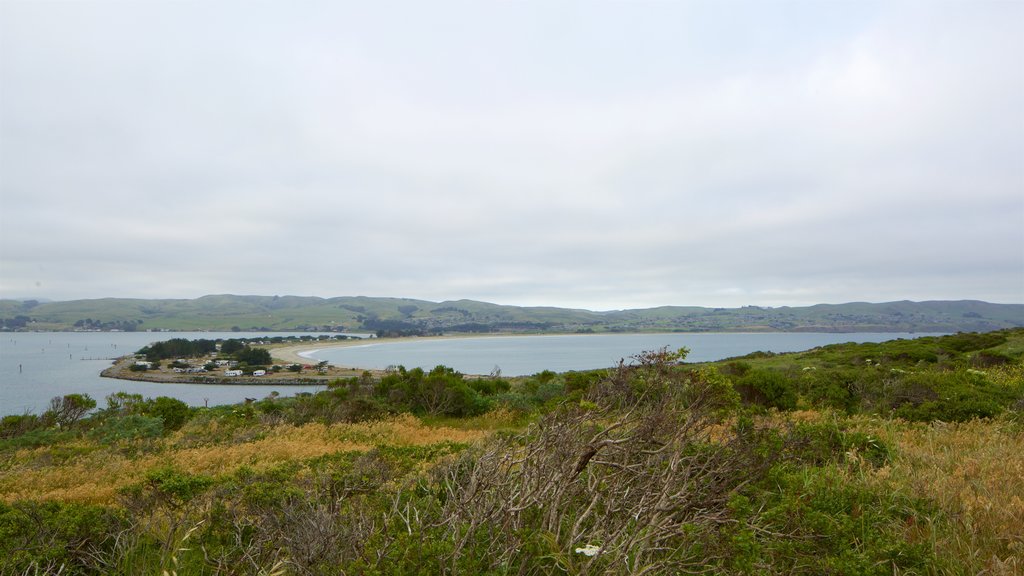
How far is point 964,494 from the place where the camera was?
149 inches

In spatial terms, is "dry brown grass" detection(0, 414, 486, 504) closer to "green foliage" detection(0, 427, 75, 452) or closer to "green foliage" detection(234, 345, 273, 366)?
"green foliage" detection(0, 427, 75, 452)

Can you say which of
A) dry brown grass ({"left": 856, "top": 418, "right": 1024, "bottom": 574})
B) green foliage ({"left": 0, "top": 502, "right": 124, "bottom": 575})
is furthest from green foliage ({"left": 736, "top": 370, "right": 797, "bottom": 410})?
green foliage ({"left": 0, "top": 502, "right": 124, "bottom": 575})

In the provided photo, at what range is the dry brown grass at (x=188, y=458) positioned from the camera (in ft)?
25.7

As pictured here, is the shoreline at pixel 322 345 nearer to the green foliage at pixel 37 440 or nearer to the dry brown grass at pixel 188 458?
the green foliage at pixel 37 440

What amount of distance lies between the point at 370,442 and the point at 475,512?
881 cm

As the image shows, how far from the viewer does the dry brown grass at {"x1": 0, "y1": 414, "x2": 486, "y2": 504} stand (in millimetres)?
7840

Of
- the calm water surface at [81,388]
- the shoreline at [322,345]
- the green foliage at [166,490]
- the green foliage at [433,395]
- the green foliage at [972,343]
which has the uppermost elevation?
the green foliage at [972,343]

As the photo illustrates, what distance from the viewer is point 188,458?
989 centimetres

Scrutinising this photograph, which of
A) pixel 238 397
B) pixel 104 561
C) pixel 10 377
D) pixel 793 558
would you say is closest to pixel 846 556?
pixel 793 558

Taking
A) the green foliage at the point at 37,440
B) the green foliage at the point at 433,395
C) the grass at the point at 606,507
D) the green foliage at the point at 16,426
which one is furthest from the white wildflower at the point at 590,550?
the green foliage at the point at 16,426

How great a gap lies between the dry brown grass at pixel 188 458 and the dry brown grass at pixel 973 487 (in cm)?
723

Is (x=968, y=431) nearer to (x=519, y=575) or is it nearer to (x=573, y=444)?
(x=573, y=444)

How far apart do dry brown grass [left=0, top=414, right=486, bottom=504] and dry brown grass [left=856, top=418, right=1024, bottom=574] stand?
7228 millimetres

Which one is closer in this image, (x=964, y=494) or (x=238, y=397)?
(x=964, y=494)
